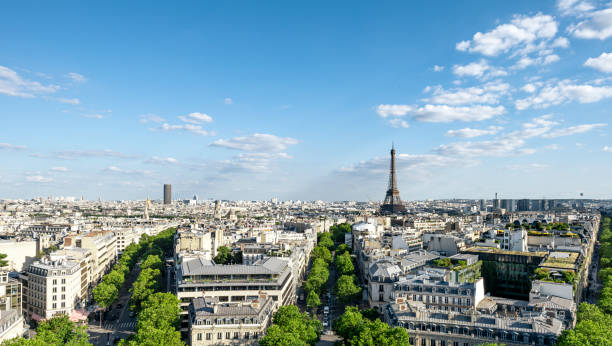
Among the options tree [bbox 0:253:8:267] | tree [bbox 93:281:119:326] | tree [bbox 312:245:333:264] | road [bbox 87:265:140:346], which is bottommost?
road [bbox 87:265:140:346]

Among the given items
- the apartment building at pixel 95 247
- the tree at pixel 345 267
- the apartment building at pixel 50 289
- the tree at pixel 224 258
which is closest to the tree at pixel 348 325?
the tree at pixel 345 267

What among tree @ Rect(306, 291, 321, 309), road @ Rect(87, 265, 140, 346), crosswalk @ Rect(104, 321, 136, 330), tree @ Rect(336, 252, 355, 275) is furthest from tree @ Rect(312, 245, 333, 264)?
crosswalk @ Rect(104, 321, 136, 330)

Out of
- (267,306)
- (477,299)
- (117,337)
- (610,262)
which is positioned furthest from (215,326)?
(610,262)

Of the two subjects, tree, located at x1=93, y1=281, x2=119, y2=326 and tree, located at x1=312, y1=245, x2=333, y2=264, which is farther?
tree, located at x1=312, y1=245, x2=333, y2=264

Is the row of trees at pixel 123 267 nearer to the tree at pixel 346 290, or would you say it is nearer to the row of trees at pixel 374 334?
the tree at pixel 346 290

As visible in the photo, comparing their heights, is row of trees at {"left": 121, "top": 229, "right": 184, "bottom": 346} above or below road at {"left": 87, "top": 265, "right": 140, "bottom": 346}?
above

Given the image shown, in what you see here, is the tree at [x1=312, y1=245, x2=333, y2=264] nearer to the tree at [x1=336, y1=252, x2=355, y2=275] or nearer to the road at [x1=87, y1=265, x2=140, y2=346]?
the tree at [x1=336, y1=252, x2=355, y2=275]

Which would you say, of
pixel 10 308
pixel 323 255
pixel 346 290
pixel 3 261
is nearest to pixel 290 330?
pixel 346 290

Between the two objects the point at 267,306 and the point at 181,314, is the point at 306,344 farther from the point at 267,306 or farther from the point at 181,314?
the point at 181,314

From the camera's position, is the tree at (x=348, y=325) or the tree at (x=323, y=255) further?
the tree at (x=323, y=255)
